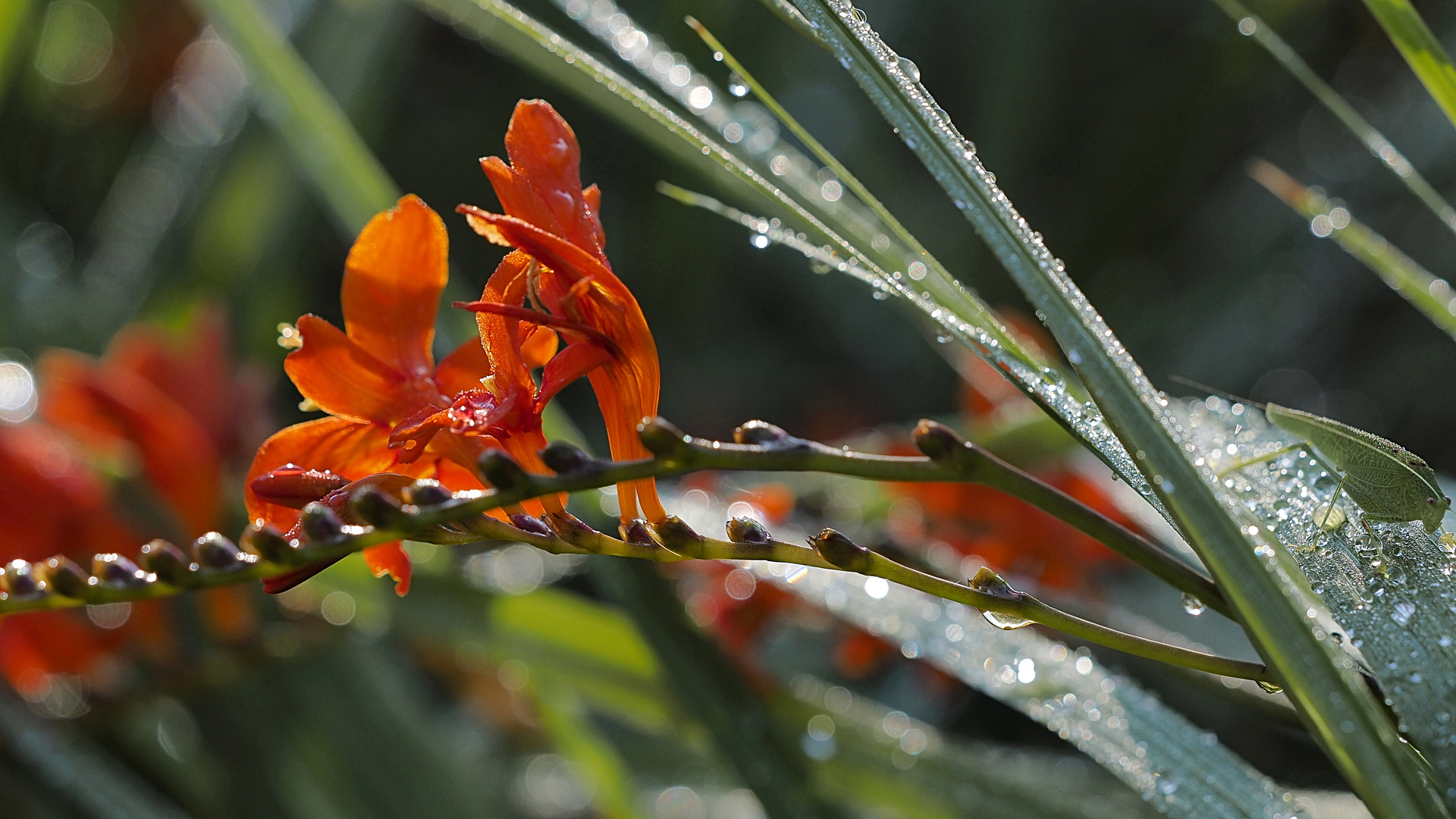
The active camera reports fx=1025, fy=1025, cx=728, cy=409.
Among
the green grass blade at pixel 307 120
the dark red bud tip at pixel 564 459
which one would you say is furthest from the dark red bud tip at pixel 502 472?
the green grass blade at pixel 307 120

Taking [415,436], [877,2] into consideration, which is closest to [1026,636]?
[415,436]

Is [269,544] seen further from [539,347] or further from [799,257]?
[799,257]

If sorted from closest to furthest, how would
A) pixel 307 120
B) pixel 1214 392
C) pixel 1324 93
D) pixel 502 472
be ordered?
pixel 502 472 → pixel 1214 392 → pixel 1324 93 → pixel 307 120

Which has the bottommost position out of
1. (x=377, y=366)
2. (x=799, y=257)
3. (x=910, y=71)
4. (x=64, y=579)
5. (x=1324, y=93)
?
(x=64, y=579)

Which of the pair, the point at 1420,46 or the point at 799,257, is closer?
the point at 1420,46

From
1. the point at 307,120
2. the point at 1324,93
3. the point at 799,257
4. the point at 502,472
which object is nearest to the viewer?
the point at 502,472

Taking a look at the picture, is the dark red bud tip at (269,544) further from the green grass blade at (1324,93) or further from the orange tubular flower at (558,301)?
the green grass blade at (1324,93)

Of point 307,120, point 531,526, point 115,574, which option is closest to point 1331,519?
point 531,526

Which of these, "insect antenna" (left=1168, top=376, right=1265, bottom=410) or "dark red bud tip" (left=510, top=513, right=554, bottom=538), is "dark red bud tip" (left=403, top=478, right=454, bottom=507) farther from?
"insect antenna" (left=1168, top=376, right=1265, bottom=410)
